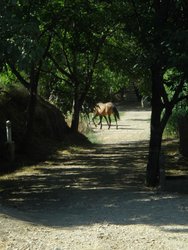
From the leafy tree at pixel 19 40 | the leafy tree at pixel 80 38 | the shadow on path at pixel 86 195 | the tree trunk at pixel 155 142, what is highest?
the leafy tree at pixel 80 38

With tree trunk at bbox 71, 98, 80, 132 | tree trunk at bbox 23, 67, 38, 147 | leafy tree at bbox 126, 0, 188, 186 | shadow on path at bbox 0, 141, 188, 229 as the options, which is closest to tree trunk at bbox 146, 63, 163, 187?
leafy tree at bbox 126, 0, 188, 186

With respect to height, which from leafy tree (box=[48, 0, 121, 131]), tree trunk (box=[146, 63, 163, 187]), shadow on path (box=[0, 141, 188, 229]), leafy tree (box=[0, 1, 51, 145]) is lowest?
shadow on path (box=[0, 141, 188, 229])

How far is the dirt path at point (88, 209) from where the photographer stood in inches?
265

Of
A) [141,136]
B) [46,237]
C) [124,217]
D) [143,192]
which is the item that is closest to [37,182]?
[143,192]

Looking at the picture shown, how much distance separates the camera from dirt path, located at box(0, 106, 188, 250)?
672 centimetres

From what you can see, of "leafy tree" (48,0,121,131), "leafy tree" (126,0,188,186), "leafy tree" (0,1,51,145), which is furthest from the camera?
"leafy tree" (48,0,121,131)

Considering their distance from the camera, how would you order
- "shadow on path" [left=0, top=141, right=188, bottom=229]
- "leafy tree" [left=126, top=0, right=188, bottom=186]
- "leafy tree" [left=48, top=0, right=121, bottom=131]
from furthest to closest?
"leafy tree" [left=48, top=0, right=121, bottom=131] < "leafy tree" [left=126, top=0, right=188, bottom=186] < "shadow on path" [left=0, top=141, right=188, bottom=229]

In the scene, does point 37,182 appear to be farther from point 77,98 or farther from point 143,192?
point 77,98

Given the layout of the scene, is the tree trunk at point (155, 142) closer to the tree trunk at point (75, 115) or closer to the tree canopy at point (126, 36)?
the tree canopy at point (126, 36)

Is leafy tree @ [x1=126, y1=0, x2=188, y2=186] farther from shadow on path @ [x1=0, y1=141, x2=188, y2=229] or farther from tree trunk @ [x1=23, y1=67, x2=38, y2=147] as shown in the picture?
tree trunk @ [x1=23, y1=67, x2=38, y2=147]

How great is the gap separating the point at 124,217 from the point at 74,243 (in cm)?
199

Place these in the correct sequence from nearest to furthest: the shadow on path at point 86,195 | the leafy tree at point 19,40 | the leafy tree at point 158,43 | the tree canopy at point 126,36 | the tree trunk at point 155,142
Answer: the leafy tree at point 19,40, the tree canopy at point 126,36, the shadow on path at point 86,195, the leafy tree at point 158,43, the tree trunk at point 155,142

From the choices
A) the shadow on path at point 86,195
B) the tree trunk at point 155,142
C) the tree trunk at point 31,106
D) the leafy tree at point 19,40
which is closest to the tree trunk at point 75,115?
the shadow on path at point 86,195

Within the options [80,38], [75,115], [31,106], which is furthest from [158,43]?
[75,115]
